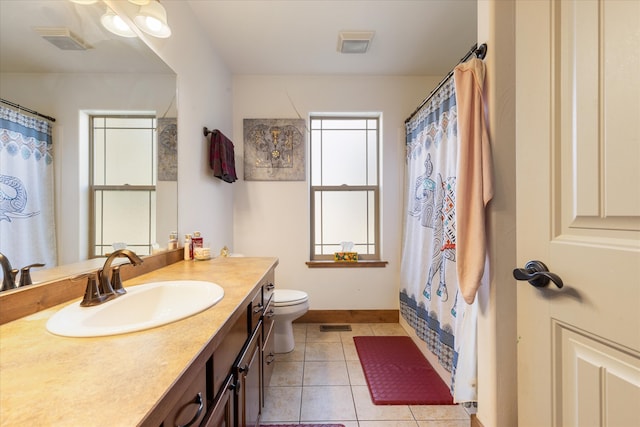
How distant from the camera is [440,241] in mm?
1673

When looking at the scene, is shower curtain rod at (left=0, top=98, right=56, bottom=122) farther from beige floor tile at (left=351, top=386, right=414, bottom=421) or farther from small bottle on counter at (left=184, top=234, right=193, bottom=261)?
beige floor tile at (left=351, top=386, right=414, bottom=421)

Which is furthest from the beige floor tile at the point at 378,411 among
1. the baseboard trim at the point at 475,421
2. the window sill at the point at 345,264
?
the window sill at the point at 345,264

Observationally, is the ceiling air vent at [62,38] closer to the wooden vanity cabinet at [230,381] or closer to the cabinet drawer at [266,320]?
the wooden vanity cabinet at [230,381]

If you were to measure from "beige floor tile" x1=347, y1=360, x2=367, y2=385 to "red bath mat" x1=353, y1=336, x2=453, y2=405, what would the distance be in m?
0.03

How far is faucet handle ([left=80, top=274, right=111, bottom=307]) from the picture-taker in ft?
2.60

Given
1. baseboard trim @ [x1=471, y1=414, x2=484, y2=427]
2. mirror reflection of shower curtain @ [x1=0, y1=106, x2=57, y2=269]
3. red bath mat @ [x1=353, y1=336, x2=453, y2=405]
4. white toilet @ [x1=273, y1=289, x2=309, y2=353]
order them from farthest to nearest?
1. white toilet @ [x1=273, y1=289, x2=309, y2=353]
2. red bath mat @ [x1=353, y1=336, x2=453, y2=405]
3. baseboard trim @ [x1=471, y1=414, x2=484, y2=427]
4. mirror reflection of shower curtain @ [x1=0, y1=106, x2=57, y2=269]

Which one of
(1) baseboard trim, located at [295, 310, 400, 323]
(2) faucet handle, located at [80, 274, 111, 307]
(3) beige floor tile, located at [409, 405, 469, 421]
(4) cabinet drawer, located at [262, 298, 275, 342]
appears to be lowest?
(3) beige floor tile, located at [409, 405, 469, 421]

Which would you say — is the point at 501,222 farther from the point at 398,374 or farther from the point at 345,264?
the point at 345,264

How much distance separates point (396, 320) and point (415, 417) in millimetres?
1182

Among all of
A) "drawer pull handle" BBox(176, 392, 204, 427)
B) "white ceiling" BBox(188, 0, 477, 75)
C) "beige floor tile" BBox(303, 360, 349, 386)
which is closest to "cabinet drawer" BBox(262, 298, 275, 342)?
"beige floor tile" BBox(303, 360, 349, 386)

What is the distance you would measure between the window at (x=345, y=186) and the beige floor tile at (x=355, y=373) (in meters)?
1.05

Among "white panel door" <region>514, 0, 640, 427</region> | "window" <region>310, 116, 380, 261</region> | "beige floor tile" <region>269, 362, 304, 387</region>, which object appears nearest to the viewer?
"white panel door" <region>514, 0, 640, 427</region>

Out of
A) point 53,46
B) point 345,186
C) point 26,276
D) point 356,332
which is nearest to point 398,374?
point 356,332

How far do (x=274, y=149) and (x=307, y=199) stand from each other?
61cm
